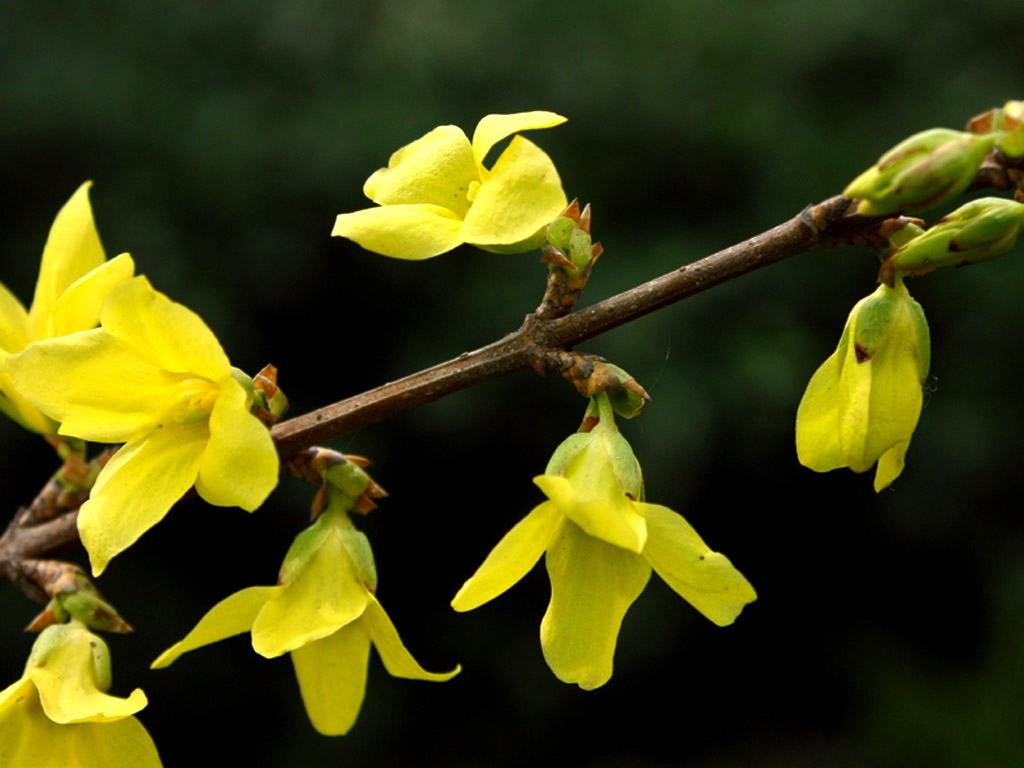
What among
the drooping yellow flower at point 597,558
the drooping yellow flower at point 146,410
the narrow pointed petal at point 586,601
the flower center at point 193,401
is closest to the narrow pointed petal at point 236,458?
the drooping yellow flower at point 146,410

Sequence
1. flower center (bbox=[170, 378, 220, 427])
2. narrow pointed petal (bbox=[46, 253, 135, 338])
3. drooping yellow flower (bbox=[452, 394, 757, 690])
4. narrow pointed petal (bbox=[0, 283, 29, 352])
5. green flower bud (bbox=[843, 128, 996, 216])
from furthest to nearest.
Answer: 1. narrow pointed petal (bbox=[0, 283, 29, 352])
2. narrow pointed petal (bbox=[46, 253, 135, 338])
3. flower center (bbox=[170, 378, 220, 427])
4. drooping yellow flower (bbox=[452, 394, 757, 690])
5. green flower bud (bbox=[843, 128, 996, 216])

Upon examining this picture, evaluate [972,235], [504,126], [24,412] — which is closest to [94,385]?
[24,412]

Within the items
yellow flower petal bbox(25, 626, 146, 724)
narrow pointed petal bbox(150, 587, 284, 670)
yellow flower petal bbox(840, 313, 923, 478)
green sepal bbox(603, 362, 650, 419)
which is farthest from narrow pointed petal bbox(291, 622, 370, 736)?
yellow flower petal bbox(840, 313, 923, 478)

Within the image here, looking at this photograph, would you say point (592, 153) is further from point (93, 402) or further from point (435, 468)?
point (93, 402)

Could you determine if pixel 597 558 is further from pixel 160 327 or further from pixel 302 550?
pixel 160 327

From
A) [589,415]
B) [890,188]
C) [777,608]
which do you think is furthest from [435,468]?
[890,188]

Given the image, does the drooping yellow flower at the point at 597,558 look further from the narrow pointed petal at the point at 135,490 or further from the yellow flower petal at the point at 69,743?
the yellow flower petal at the point at 69,743

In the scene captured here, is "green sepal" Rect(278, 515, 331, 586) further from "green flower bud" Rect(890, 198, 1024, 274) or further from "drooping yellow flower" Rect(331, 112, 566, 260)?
"green flower bud" Rect(890, 198, 1024, 274)
